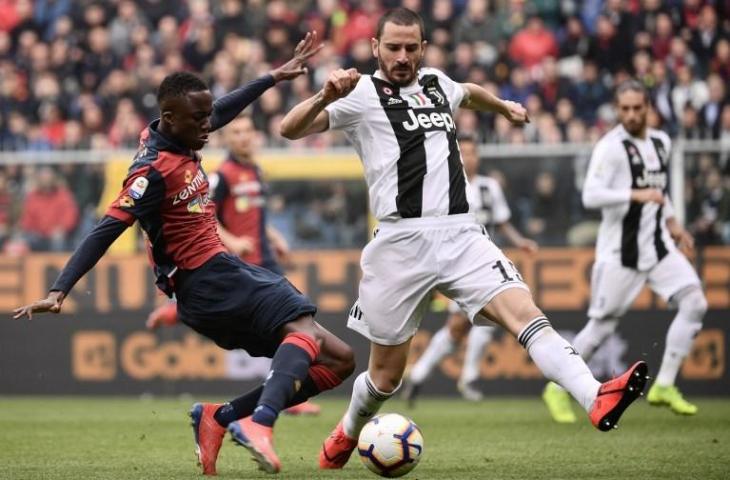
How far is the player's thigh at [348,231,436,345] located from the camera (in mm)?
7516

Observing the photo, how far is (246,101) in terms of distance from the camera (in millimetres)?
7984

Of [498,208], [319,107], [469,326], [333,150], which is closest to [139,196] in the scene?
[319,107]

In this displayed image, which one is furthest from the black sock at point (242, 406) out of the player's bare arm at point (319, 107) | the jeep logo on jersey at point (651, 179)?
the jeep logo on jersey at point (651, 179)

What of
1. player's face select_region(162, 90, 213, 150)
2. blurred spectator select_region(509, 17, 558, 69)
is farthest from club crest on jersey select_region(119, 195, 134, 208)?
blurred spectator select_region(509, 17, 558, 69)

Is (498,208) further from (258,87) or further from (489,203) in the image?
(258,87)

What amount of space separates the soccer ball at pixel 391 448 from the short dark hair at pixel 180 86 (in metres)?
2.05

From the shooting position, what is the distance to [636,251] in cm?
1120

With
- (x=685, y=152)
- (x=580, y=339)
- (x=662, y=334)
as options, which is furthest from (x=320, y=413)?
(x=685, y=152)

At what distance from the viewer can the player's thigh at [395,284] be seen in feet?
24.7

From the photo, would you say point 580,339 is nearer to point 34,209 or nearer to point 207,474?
point 207,474

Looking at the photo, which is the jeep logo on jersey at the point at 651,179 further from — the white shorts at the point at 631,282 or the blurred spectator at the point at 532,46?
the blurred spectator at the point at 532,46

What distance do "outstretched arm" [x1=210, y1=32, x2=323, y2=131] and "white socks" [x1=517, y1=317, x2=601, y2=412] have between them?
2039mm

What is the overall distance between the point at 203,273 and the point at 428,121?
1.51 meters

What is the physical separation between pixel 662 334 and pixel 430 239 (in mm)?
7227
